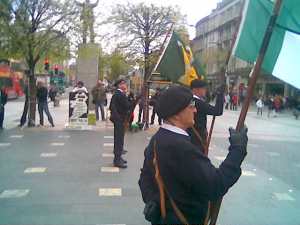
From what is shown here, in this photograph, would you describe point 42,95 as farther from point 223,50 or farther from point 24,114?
point 223,50

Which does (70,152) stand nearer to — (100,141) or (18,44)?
(100,141)

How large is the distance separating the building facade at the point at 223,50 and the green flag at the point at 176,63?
1835 inches

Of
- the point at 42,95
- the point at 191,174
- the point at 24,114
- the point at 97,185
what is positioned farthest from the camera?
the point at 42,95

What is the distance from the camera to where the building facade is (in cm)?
5662

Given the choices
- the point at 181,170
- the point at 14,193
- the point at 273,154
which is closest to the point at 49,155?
the point at 14,193

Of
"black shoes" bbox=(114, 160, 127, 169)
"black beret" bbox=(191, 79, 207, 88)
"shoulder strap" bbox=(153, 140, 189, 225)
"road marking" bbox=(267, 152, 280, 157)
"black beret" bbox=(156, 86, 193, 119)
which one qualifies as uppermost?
"black beret" bbox=(191, 79, 207, 88)

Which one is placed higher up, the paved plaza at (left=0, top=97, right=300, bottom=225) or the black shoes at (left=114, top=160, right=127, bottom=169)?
the black shoes at (left=114, top=160, right=127, bottom=169)

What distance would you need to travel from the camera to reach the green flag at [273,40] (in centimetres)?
371

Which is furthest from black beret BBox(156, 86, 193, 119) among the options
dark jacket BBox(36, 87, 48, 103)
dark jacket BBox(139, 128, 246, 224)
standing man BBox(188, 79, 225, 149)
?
dark jacket BBox(36, 87, 48, 103)

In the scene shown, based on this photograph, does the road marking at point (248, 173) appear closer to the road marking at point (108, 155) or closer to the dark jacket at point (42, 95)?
the road marking at point (108, 155)

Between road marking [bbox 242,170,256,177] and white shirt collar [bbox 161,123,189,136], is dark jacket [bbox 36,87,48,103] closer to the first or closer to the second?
road marking [bbox 242,170,256,177]

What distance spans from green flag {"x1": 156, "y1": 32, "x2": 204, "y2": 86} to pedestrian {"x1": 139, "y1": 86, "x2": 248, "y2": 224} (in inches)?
122

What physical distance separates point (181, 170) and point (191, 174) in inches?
2.6

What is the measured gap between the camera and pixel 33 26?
627 inches
